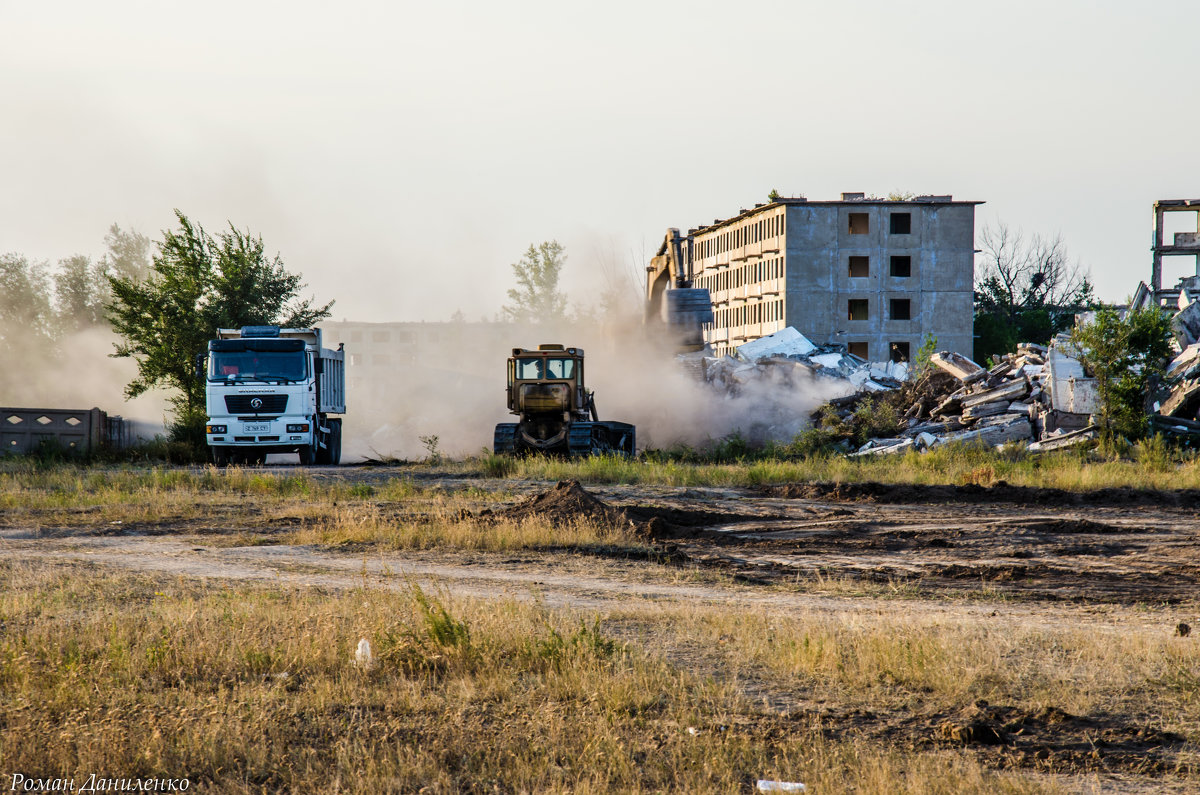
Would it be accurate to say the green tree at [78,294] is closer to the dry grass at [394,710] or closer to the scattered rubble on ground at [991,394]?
the scattered rubble on ground at [991,394]

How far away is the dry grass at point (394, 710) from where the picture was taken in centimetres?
562

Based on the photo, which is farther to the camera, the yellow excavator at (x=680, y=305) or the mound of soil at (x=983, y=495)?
the yellow excavator at (x=680, y=305)

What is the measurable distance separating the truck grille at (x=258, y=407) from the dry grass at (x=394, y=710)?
18.0m

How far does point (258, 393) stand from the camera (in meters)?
27.0

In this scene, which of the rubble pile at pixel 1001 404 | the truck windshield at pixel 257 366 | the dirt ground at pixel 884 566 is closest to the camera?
the dirt ground at pixel 884 566

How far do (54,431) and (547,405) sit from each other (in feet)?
43.8

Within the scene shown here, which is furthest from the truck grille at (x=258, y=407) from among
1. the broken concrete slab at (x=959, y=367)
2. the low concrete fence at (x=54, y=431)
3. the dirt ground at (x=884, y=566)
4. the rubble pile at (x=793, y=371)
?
the broken concrete slab at (x=959, y=367)

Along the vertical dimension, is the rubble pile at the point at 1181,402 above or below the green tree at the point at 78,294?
below

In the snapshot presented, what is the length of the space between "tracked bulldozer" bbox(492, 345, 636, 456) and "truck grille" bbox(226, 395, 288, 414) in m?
5.53

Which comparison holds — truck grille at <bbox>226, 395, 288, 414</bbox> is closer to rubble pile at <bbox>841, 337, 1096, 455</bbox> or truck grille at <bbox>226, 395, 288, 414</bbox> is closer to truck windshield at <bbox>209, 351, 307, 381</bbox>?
truck windshield at <bbox>209, 351, 307, 381</bbox>

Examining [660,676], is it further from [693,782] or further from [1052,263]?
[1052,263]

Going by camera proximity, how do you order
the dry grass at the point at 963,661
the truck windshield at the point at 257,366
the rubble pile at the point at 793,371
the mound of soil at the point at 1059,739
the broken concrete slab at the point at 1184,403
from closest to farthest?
1. the mound of soil at the point at 1059,739
2. the dry grass at the point at 963,661
3. the broken concrete slab at the point at 1184,403
4. the truck windshield at the point at 257,366
5. the rubble pile at the point at 793,371

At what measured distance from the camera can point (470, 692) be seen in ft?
23.4

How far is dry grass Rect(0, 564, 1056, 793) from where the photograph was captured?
562cm
